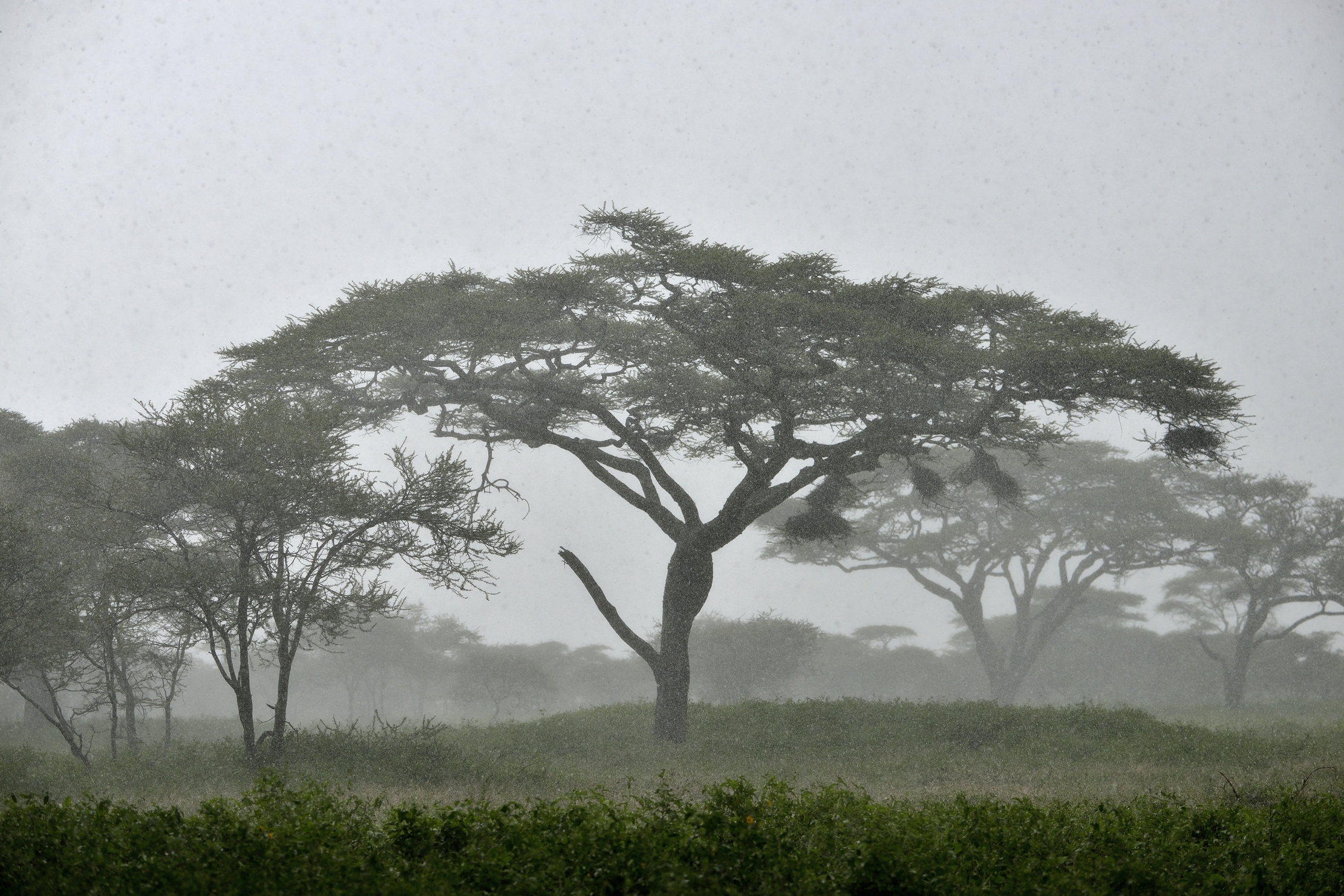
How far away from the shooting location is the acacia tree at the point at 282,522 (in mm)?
13539

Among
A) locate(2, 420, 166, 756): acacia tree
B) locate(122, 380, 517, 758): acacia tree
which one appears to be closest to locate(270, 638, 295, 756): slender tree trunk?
locate(122, 380, 517, 758): acacia tree

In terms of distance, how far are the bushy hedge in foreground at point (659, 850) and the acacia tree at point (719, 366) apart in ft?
33.9

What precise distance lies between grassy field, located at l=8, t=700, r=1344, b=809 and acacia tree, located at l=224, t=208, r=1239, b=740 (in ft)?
7.24

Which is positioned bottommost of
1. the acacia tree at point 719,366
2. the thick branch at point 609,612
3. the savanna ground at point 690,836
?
the savanna ground at point 690,836

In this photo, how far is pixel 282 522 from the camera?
13695mm

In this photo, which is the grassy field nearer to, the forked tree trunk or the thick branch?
the forked tree trunk

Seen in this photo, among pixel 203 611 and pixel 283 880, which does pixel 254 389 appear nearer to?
pixel 203 611

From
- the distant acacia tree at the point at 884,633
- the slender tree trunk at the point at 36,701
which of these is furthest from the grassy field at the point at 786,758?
the distant acacia tree at the point at 884,633

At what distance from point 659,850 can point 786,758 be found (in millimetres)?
10897

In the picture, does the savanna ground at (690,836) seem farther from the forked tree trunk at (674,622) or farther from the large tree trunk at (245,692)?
the forked tree trunk at (674,622)

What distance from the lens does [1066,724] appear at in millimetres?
18125

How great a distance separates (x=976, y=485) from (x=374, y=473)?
2748 centimetres

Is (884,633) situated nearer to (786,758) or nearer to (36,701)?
(786,758)

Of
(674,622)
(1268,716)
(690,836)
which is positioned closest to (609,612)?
(674,622)
